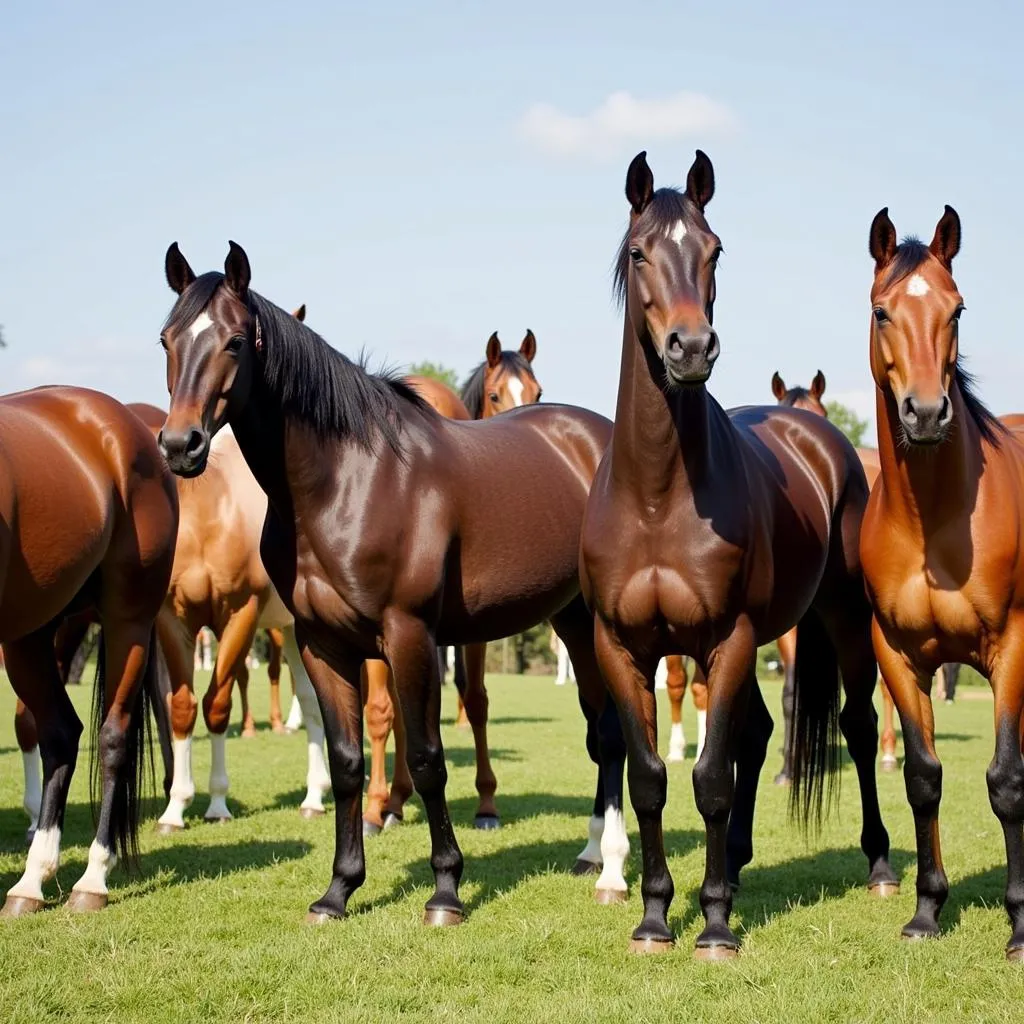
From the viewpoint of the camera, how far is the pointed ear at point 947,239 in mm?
5578

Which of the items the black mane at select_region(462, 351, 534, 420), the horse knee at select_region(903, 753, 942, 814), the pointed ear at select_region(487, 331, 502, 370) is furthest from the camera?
the pointed ear at select_region(487, 331, 502, 370)

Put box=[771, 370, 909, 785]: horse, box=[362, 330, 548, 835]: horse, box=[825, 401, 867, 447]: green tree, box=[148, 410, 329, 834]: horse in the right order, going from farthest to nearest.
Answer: box=[825, 401, 867, 447]: green tree
box=[771, 370, 909, 785]: horse
box=[148, 410, 329, 834]: horse
box=[362, 330, 548, 835]: horse

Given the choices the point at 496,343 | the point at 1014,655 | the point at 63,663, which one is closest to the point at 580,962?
the point at 1014,655

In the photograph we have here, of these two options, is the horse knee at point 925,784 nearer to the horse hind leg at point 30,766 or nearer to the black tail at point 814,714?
the black tail at point 814,714

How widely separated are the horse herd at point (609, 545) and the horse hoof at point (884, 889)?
2cm

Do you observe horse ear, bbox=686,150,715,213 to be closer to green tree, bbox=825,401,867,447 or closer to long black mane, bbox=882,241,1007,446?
long black mane, bbox=882,241,1007,446

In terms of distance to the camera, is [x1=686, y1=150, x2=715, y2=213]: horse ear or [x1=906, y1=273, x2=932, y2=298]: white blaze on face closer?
[x1=906, y1=273, x2=932, y2=298]: white blaze on face

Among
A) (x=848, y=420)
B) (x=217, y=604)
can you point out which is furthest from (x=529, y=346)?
(x=848, y=420)

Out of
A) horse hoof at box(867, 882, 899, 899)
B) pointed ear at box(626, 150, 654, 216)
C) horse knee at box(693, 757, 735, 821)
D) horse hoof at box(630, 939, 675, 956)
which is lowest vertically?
horse hoof at box(867, 882, 899, 899)

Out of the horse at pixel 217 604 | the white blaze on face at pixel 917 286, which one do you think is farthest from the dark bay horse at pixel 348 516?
the horse at pixel 217 604

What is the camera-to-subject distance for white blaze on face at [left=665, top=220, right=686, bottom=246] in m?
5.35

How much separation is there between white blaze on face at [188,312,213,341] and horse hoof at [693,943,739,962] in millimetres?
3549

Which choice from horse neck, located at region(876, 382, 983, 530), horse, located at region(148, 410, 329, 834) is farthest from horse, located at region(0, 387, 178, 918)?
horse neck, located at region(876, 382, 983, 530)

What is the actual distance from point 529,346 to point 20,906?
28.0 ft
